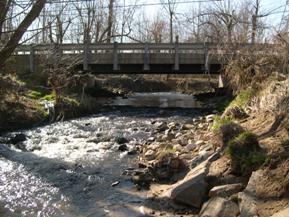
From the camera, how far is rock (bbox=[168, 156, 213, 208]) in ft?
26.8

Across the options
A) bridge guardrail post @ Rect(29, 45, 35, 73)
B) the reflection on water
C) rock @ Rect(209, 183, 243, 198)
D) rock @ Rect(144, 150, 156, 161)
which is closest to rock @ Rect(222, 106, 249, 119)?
rock @ Rect(144, 150, 156, 161)

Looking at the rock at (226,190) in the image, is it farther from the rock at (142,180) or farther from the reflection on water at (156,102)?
the reflection on water at (156,102)

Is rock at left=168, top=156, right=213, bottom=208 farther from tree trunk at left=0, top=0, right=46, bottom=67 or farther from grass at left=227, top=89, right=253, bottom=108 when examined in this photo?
grass at left=227, top=89, right=253, bottom=108

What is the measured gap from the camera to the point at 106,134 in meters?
16.7

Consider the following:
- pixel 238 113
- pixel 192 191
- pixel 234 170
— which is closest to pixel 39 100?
pixel 238 113

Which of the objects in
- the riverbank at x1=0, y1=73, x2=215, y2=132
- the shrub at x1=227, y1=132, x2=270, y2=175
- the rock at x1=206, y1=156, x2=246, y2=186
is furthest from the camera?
the riverbank at x1=0, y1=73, x2=215, y2=132

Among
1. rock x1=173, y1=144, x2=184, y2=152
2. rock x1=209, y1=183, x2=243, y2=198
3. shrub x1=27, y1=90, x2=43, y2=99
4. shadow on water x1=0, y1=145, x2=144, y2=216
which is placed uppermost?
shrub x1=27, y1=90, x2=43, y2=99

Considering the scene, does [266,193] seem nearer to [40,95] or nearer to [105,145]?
[105,145]

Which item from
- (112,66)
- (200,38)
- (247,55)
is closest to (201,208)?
(247,55)

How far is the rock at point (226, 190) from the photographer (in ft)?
24.5

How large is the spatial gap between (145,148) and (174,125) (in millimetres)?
4297

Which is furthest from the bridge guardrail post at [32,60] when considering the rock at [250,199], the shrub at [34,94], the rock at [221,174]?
the rock at [250,199]

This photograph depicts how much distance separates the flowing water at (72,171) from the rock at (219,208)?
4.85 feet

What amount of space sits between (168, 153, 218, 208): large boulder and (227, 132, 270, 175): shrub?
656 millimetres
